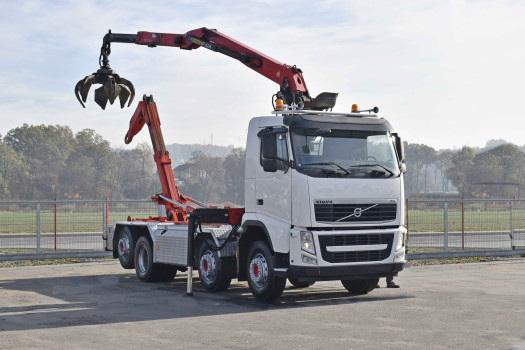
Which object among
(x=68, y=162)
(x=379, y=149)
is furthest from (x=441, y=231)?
(x=68, y=162)

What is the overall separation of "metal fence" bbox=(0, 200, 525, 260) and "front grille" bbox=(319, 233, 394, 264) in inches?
398

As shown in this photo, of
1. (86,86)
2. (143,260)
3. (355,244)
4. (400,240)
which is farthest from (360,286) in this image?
(86,86)

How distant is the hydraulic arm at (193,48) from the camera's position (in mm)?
15227

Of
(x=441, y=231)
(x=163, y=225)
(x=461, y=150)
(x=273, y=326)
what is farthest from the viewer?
(x=461, y=150)

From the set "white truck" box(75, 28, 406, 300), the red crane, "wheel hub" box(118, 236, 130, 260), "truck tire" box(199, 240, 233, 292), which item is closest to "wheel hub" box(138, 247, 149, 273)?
"wheel hub" box(118, 236, 130, 260)

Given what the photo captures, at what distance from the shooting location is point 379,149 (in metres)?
13.1

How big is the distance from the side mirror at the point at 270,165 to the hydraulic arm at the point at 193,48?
2.06 meters

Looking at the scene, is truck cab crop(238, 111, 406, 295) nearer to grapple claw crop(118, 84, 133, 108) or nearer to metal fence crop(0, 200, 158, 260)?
grapple claw crop(118, 84, 133, 108)

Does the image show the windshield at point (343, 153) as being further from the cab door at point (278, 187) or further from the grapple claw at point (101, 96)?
the grapple claw at point (101, 96)

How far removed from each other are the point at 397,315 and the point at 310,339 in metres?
2.43

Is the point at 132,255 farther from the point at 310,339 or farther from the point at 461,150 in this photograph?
the point at 461,150

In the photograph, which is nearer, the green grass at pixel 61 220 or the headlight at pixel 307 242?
the headlight at pixel 307 242

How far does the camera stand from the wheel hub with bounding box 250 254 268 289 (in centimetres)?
1296

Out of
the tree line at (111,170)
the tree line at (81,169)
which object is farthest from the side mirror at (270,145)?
the tree line at (111,170)
